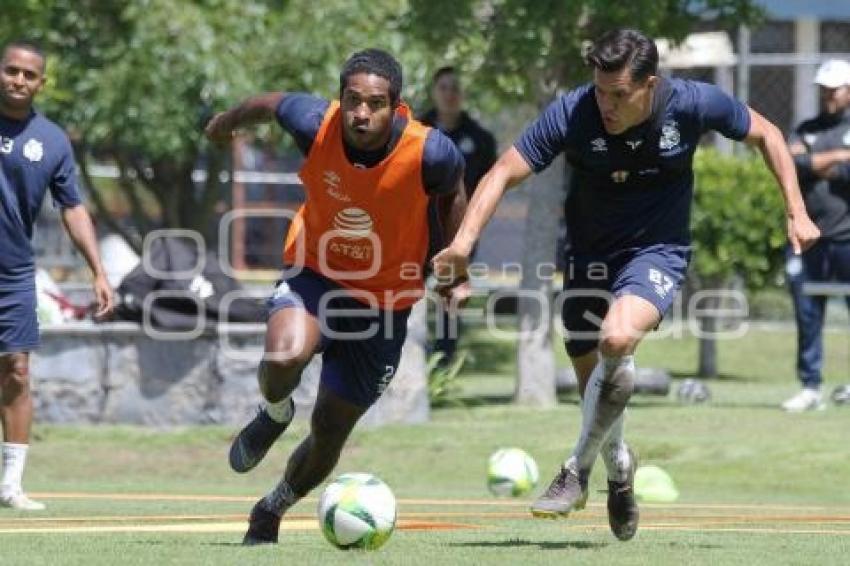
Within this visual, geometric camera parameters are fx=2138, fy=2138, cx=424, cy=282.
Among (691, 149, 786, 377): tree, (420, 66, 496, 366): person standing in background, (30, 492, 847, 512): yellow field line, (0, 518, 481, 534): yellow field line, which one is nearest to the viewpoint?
(0, 518, 481, 534): yellow field line

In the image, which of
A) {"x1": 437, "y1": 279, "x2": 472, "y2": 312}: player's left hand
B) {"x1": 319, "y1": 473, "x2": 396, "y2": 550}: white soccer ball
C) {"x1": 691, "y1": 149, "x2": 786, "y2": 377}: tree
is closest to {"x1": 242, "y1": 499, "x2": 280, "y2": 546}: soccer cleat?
{"x1": 319, "y1": 473, "x2": 396, "y2": 550}: white soccer ball

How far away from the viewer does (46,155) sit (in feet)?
39.3

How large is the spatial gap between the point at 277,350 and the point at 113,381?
8.43 metres

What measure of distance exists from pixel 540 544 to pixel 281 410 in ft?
4.24

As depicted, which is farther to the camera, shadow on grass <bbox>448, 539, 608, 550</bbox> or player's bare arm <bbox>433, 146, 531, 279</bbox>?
shadow on grass <bbox>448, 539, 608, 550</bbox>

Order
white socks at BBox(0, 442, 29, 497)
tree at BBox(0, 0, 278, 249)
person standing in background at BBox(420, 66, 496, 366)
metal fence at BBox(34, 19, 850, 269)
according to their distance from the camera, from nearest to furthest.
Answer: white socks at BBox(0, 442, 29, 497)
person standing in background at BBox(420, 66, 496, 366)
tree at BBox(0, 0, 278, 249)
metal fence at BBox(34, 19, 850, 269)

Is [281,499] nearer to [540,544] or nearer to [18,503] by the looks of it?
[540,544]

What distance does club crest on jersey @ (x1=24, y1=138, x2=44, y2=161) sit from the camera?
1193 centimetres

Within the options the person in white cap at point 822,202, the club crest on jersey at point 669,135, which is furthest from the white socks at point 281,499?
the person in white cap at point 822,202

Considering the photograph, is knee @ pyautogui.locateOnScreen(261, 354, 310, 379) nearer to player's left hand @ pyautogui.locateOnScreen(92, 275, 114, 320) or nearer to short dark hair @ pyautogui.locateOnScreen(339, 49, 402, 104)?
short dark hair @ pyautogui.locateOnScreen(339, 49, 402, 104)

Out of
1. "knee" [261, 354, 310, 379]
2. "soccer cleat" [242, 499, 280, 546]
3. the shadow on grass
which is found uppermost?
"knee" [261, 354, 310, 379]

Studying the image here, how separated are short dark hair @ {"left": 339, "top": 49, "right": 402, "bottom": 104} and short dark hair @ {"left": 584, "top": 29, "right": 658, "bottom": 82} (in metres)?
0.83

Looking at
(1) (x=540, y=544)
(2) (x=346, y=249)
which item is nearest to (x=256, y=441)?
(2) (x=346, y=249)

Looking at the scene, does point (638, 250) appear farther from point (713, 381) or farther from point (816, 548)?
point (713, 381)
